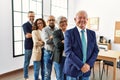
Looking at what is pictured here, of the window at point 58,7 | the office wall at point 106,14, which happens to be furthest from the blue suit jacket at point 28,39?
the office wall at point 106,14

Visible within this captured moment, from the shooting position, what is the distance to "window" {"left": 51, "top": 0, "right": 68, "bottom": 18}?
224 inches

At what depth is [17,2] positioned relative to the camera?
4238 mm

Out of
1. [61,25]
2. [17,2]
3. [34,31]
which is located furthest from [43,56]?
[17,2]

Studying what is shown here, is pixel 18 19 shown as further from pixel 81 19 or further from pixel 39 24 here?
pixel 81 19

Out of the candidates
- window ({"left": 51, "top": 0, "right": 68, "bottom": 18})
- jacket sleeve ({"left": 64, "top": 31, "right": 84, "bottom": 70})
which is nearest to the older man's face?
jacket sleeve ({"left": 64, "top": 31, "right": 84, "bottom": 70})

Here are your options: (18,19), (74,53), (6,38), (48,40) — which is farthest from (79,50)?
(18,19)

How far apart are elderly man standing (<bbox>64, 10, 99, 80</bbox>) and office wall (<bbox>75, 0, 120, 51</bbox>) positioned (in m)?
4.19

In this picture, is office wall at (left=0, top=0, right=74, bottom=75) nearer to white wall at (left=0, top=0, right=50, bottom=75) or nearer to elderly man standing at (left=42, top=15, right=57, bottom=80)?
white wall at (left=0, top=0, right=50, bottom=75)

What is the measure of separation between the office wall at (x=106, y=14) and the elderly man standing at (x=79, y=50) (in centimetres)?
419

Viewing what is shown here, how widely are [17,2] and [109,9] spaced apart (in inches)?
134

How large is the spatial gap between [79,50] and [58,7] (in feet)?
14.9

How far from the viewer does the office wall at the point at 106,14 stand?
5.64m

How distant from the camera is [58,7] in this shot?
6.08 m

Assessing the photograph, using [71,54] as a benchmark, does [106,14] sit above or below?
above
